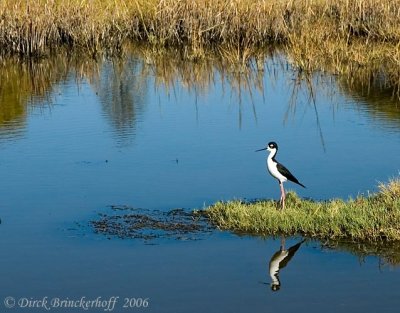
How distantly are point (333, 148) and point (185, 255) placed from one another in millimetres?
3750

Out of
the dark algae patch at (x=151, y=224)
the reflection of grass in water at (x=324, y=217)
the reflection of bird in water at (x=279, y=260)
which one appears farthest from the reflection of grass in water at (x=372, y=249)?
the dark algae patch at (x=151, y=224)

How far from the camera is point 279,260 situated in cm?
778

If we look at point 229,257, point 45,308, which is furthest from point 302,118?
point 45,308

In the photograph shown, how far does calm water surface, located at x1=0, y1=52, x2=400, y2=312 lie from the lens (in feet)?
23.7

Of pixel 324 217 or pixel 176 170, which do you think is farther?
pixel 176 170

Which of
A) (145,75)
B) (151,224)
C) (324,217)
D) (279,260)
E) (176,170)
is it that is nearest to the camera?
(279,260)

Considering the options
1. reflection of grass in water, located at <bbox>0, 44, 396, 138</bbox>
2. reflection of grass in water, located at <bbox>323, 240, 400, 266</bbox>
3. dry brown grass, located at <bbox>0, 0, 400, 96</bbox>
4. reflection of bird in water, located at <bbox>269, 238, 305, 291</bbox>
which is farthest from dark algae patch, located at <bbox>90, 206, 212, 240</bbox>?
dry brown grass, located at <bbox>0, 0, 400, 96</bbox>

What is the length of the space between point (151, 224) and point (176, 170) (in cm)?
180

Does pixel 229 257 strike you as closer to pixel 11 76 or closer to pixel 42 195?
pixel 42 195

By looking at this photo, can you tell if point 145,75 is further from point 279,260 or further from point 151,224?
point 279,260

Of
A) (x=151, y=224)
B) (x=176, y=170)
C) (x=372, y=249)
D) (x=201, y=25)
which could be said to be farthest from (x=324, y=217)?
(x=201, y=25)

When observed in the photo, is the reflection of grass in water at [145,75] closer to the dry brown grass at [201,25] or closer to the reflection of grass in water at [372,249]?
the dry brown grass at [201,25]

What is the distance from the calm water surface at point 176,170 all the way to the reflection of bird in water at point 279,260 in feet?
0.16

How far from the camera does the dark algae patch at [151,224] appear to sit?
8.33 m
